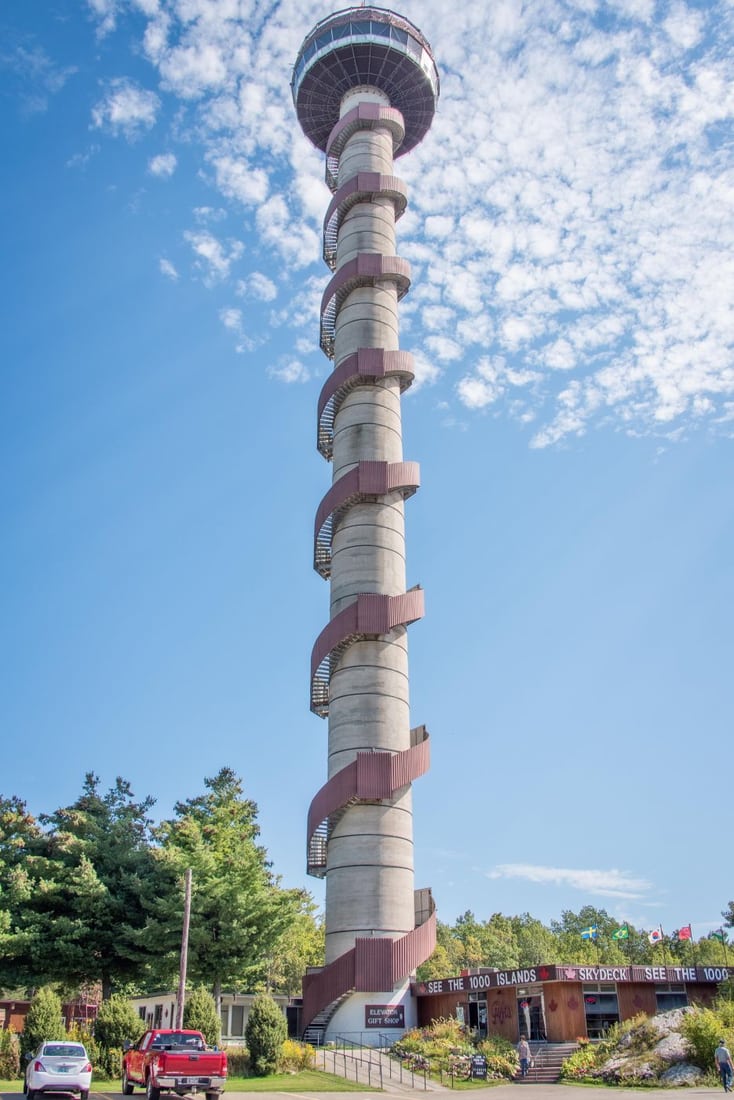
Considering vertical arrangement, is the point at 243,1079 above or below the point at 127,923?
below

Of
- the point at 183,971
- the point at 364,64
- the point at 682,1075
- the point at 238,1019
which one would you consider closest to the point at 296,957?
the point at 238,1019

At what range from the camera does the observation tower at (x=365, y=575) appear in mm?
37438

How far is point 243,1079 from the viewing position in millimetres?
27953

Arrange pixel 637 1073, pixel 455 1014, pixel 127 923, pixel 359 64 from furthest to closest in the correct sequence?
pixel 359 64
pixel 127 923
pixel 455 1014
pixel 637 1073

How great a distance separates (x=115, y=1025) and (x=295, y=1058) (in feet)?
19.9

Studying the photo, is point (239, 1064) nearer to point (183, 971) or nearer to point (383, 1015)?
point (183, 971)

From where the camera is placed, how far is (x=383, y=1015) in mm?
36281

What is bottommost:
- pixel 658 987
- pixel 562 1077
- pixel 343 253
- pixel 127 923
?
pixel 562 1077

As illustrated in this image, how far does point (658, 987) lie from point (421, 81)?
5772 centimetres

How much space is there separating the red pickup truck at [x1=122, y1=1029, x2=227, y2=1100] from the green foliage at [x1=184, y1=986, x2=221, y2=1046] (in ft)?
26.9

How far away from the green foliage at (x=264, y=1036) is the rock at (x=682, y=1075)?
38.3 ft

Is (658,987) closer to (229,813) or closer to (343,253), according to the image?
(229,813)

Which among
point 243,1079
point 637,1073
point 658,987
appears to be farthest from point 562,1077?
point 243,1079

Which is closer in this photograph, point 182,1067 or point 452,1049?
point 182,1067
